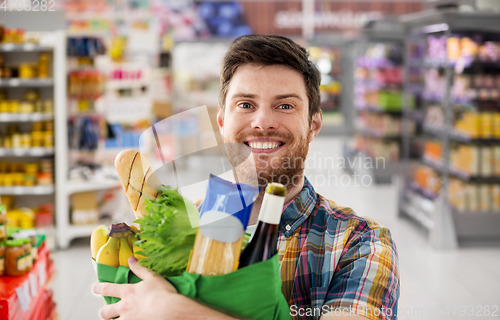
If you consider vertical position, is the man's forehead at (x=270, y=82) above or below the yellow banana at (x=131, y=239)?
above

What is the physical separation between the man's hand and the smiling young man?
35 centimetres

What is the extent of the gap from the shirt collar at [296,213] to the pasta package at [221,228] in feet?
1.39

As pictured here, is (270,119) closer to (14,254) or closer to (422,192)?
(14,254)

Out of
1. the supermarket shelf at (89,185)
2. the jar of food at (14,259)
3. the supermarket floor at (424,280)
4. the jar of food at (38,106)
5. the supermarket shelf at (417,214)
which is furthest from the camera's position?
the supermarket shelf at (417,214)

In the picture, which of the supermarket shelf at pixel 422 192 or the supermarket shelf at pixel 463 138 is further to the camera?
the supermarket shelf at pixel 422 192

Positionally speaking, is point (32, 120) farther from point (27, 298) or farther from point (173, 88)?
point (173, 88)

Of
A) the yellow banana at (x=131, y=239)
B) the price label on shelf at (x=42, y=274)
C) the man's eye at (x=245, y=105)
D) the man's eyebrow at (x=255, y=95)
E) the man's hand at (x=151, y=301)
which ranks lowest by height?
the price label on shelf at (x=42, y=274)

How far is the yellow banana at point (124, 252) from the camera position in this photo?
967 millimetres

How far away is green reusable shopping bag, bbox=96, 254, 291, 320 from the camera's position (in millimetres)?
854

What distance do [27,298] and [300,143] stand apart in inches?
56.4

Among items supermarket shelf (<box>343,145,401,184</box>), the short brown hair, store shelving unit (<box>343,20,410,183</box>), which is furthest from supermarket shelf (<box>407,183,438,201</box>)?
the short brown hair


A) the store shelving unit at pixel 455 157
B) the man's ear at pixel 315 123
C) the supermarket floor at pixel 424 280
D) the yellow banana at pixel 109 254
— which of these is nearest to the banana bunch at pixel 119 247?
the yellow banana at pixel 109 254

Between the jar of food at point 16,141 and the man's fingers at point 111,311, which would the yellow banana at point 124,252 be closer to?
the man's fingers at point 111,311

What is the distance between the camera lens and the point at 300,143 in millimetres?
1298
